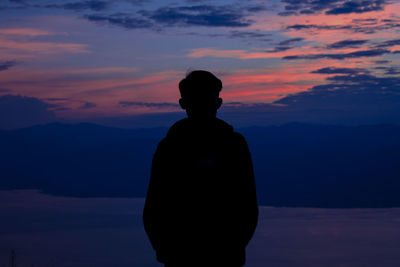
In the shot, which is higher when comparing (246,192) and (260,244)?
(246,192)

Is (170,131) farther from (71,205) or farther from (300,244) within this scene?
(71,205)

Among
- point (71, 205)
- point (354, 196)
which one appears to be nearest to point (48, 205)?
point (71, 205)

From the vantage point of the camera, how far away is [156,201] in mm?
3771

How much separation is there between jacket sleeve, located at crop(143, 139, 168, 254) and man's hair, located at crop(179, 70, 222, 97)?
1.24 ft

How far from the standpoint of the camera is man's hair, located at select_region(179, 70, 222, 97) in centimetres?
363

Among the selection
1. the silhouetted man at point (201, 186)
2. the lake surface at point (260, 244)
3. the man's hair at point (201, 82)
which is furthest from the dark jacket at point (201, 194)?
the lake surface at point (260, 244)

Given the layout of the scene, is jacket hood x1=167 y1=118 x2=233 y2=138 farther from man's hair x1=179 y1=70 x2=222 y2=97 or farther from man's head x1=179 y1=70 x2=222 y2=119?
man's hair x1=179 y1=70 x2=222 y2=97

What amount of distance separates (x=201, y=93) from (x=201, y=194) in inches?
25.1

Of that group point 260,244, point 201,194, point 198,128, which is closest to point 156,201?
point 201,194

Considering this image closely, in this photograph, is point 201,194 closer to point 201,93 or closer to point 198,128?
point 198,128

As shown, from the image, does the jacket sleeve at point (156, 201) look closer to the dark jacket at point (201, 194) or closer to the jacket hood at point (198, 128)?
the dark jacket at point (201, 194)

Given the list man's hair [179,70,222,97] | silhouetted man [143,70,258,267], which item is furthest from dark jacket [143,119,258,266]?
man's hair [179,70,222,97]

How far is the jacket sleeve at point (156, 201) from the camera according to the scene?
372cm

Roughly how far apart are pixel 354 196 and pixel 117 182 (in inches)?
2936
